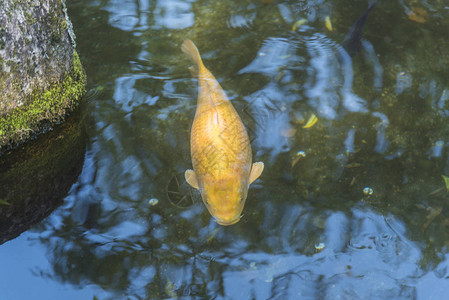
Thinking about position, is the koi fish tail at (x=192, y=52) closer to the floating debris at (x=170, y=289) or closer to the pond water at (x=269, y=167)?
the pond water at (x=269, y=167)

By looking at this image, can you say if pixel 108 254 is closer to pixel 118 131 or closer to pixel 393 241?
pixel 118 131

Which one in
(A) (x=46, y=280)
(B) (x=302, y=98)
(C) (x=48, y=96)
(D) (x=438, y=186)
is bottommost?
(A) (x=46, y=280)

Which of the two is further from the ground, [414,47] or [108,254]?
[414,47]

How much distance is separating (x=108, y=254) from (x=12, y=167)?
4.54 ft

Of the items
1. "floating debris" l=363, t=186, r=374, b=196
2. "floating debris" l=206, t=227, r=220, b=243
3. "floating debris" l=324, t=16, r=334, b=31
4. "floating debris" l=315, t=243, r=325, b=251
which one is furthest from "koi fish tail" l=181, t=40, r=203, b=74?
"floating debris" l=315, t=243, r=325, b=251

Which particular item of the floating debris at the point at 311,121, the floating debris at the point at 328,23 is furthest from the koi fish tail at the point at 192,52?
the floating debris at the point at 328,23

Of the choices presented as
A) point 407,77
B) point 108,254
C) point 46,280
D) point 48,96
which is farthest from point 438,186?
point 48,96

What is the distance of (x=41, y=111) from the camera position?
3955mm

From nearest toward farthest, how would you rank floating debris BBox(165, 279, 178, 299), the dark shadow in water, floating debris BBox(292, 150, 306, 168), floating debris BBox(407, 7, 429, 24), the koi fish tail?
floating debris BBox(165, 279, 178, 299)
the dark shadow in water
floating debris BBox(292, 150, 306, 168)
the koi fish tail
floating debris BBox(407, 7, 429, 24)

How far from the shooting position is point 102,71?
5051 mm

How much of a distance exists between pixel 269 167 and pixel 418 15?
346 cm

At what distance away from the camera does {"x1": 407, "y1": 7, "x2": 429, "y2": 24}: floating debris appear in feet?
18.2

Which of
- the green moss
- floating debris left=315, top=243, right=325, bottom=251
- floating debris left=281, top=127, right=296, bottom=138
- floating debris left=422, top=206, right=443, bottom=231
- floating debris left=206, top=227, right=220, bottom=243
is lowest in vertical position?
floating debris left=315, top=243, right=325, bottom=251

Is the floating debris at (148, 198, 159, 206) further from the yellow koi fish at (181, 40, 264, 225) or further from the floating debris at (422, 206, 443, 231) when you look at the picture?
the floating debris at (422, 206, 443, 231)
